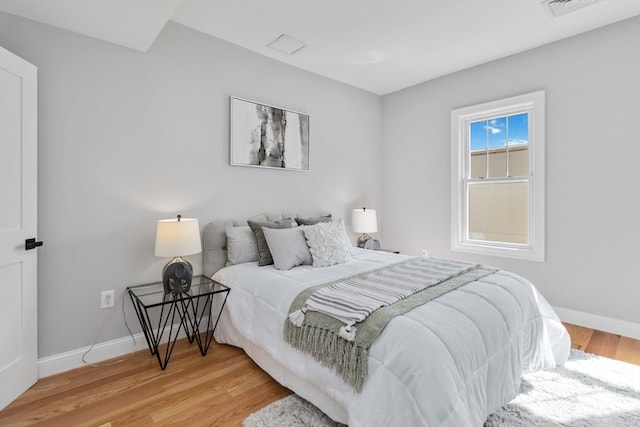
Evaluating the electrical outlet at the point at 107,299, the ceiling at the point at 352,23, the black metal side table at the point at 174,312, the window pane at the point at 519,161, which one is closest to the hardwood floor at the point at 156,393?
the black metal side table at the point at 174,312

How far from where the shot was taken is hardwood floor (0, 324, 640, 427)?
5.66 feet

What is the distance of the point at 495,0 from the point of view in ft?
7.86

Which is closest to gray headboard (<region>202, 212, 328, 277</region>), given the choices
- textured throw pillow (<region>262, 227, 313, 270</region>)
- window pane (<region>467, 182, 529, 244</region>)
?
textured throw pillow (<region>262, 227, 313, 270</region>)

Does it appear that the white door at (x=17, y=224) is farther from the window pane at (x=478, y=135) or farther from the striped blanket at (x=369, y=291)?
the window pane at (x=478, y=135)

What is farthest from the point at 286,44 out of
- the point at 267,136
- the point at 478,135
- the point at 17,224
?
the point at 17,224

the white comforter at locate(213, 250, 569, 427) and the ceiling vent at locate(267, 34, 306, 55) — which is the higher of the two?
the ceiling vent at locate(267, 34, 306, 55)

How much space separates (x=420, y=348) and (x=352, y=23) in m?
2.55

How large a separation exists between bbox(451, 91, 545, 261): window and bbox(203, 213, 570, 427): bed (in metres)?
1.41

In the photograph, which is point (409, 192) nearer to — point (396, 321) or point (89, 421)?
point (396, 321)

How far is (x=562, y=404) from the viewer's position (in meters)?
1.80

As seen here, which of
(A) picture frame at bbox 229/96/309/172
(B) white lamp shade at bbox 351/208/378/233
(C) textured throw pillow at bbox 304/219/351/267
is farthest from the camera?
(B) white lamp shade at bbox 351/208/378/233

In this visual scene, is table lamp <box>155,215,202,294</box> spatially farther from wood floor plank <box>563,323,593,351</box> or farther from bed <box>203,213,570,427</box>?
wood floor plank <box>563,323,593,351</box>

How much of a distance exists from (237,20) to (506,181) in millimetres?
3115

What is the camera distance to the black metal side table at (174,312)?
2.29 metres
